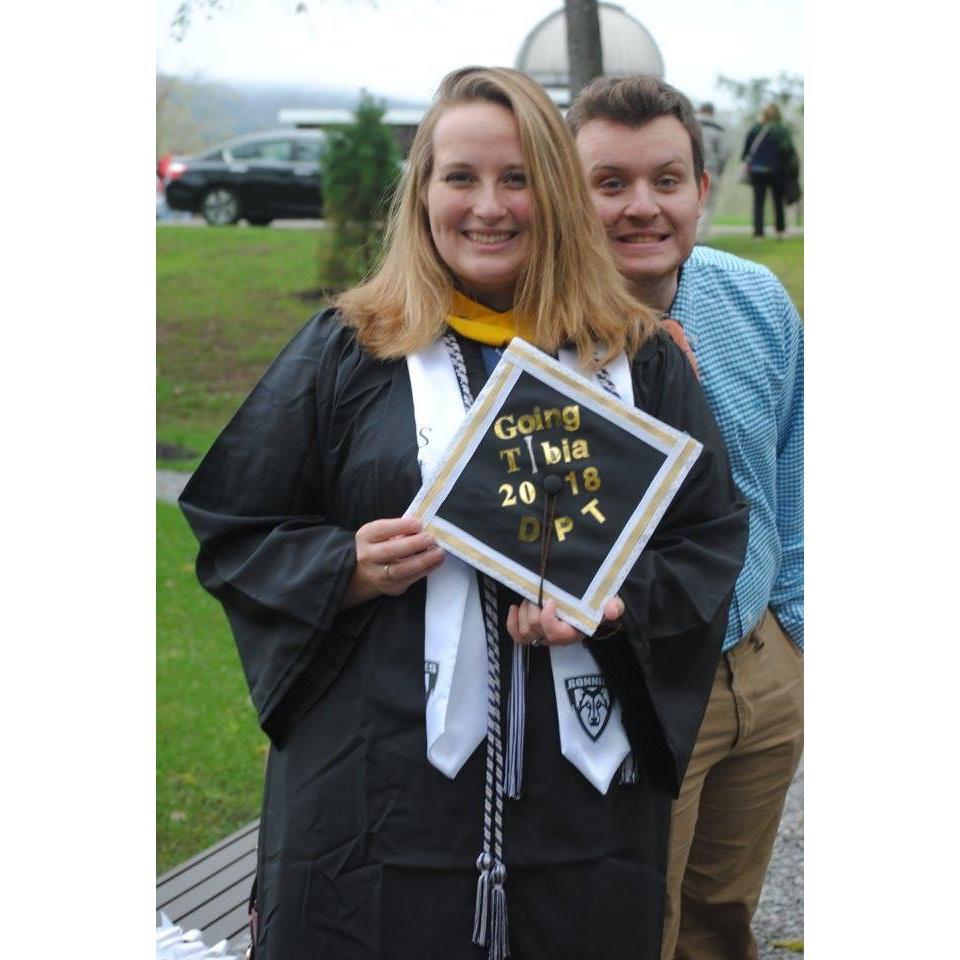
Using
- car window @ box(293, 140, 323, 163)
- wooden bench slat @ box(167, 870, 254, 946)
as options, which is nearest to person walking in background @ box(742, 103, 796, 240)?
car window @ box(293, 140, 323, 163)

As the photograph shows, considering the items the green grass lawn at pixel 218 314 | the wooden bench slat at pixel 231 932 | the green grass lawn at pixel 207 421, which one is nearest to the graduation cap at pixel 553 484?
the wooden bench slat at pixel 231 932

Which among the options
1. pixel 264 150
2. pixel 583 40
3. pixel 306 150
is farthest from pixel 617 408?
pixel 264 150

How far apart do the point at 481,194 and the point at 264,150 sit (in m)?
14.6

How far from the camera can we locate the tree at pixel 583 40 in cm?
600

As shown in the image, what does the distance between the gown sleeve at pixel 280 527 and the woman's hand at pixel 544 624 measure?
0.82ft

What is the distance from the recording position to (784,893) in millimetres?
4480

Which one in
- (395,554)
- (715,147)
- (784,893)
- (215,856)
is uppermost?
(715,147)

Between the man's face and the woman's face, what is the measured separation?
0.43 meters

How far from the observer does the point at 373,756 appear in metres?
2.20

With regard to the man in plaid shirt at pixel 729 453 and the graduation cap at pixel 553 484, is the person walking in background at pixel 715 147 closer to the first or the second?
the man in plaid shirt at pixel 729 453

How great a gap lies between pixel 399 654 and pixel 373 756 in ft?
0.55

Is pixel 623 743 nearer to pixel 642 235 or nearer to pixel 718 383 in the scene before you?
pixel 718 383

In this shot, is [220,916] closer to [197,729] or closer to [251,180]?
[197,729]

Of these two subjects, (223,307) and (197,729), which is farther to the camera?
(223,307)
